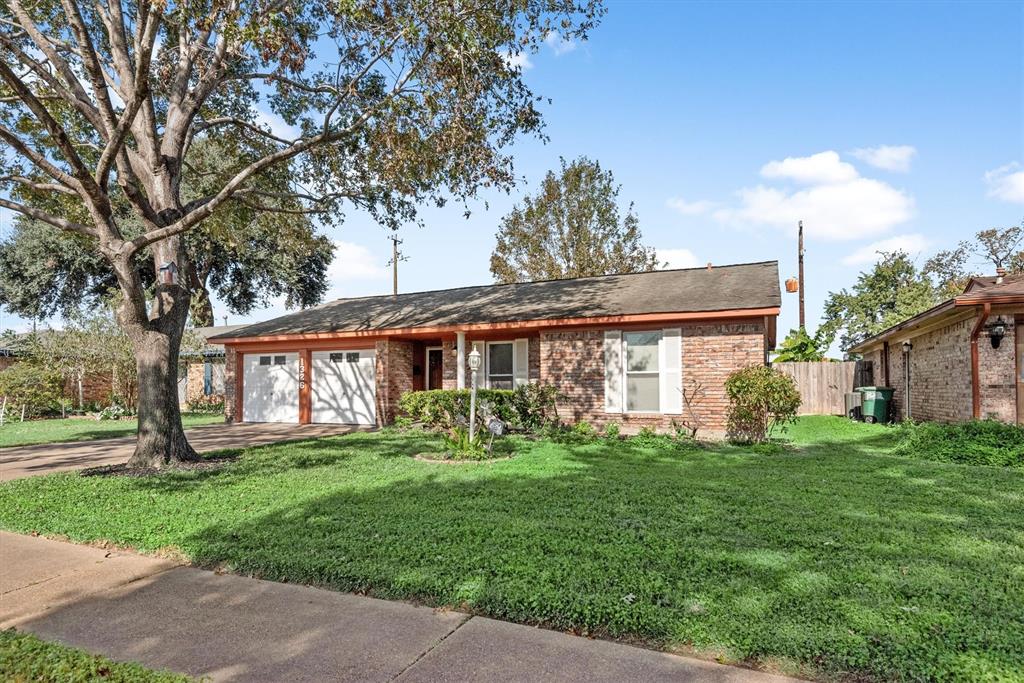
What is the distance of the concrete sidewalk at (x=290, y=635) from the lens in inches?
103

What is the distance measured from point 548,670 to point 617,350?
9.41 m

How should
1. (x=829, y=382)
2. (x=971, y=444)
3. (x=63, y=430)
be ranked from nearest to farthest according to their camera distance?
(x=971, y=444) < (x=63, y=430) < (x=829, y=382)

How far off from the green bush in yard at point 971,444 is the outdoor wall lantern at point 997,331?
1742 millimetres

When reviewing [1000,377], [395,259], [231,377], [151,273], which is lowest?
[231,377]

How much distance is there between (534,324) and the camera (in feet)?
39.5

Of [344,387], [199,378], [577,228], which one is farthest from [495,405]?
[199,378]

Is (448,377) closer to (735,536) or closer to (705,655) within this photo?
(735,536)

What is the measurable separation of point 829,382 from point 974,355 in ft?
29.6

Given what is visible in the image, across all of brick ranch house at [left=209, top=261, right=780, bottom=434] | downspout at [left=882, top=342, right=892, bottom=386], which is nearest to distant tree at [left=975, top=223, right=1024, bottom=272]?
downspout at [left=882, top=342, right=892, bottom=386]

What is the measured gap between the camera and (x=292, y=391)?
51.8 feet

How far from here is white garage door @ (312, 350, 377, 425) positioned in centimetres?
1473

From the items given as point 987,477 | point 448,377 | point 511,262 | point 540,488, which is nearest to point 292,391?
point 448,377

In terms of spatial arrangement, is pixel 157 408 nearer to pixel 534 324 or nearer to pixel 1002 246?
pixel 534 324

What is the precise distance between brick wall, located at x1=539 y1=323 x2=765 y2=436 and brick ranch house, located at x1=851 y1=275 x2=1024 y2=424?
359cm
